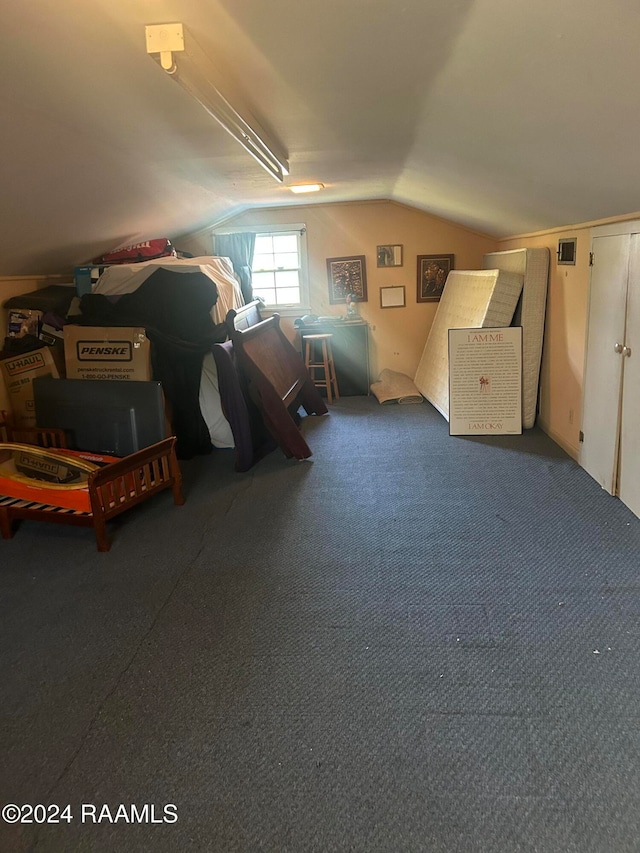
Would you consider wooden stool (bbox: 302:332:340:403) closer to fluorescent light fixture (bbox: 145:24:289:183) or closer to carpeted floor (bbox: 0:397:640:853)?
carpeted floor (bbox: 0:397:640:853)

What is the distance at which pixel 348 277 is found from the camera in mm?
6594

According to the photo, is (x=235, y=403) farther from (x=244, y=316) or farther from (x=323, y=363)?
(x=323, y=363)

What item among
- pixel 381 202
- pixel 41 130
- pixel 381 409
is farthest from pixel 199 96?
pixel 381 202

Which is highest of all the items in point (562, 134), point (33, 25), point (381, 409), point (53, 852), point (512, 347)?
point (33, 25)

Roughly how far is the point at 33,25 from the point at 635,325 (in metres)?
3.14

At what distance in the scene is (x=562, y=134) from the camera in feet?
7.76

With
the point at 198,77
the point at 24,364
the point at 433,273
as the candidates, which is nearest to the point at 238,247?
the point at 433,273

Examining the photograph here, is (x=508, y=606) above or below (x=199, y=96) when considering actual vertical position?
below

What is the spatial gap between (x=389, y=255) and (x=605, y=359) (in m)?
3.45

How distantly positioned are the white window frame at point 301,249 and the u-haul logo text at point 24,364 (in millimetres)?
2760

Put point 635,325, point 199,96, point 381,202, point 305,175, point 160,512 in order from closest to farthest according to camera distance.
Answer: point 199,96, point 635,325, point 160,512, point 305,175, point 381,202

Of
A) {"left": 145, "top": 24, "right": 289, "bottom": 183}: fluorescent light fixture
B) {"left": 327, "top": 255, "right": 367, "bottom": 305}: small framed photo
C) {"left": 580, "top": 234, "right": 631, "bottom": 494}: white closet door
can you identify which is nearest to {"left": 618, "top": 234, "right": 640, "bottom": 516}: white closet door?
{"left": 580, "top": 234, "right": 631, "bottom": 494}: white closet door

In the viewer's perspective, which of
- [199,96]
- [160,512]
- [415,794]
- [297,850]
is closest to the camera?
[297,850]

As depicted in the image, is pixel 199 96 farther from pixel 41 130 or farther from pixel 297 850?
pixel 297 850
